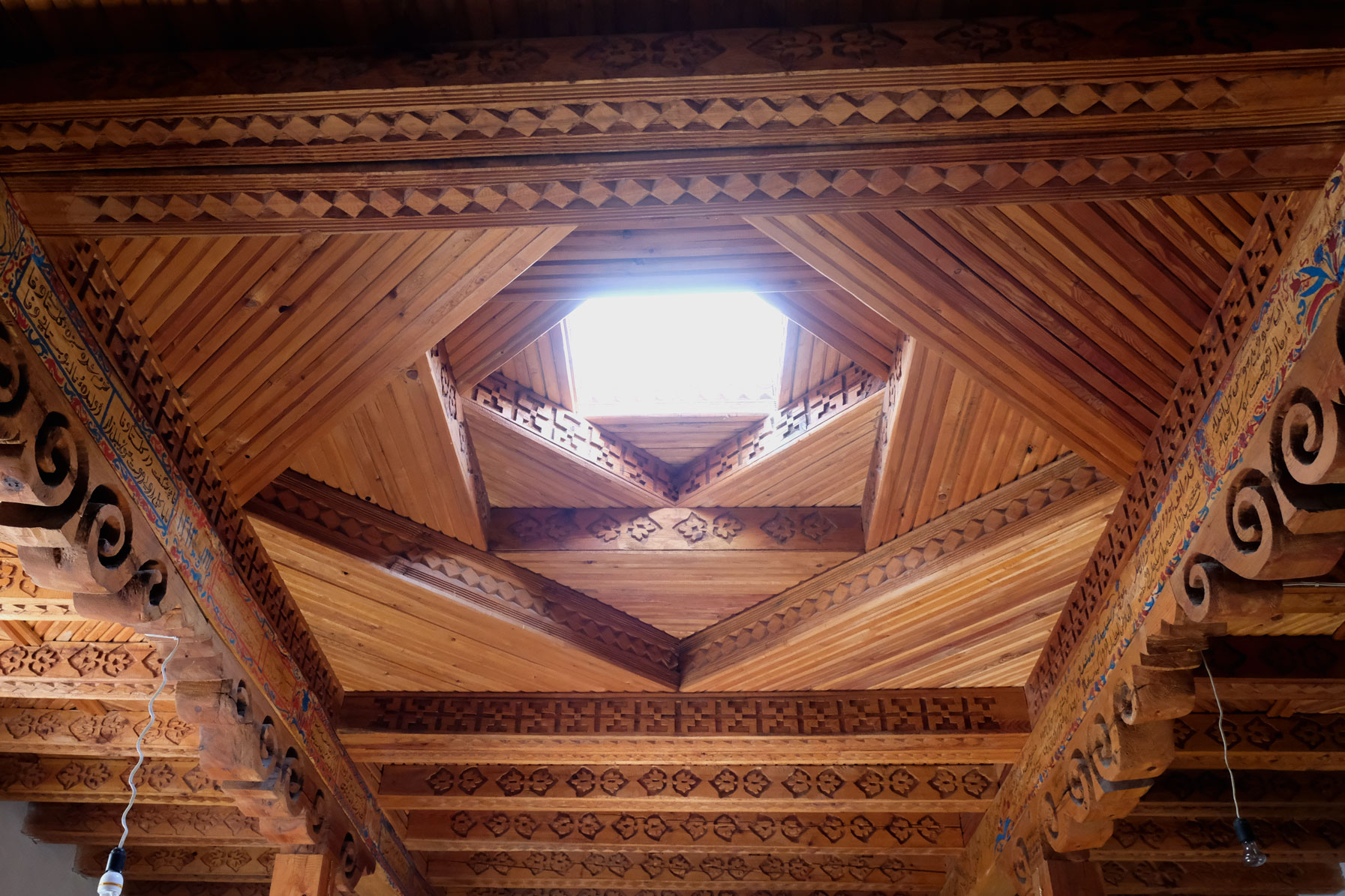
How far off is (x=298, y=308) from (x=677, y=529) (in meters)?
2.38

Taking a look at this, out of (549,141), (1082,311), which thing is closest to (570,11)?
(549,141)

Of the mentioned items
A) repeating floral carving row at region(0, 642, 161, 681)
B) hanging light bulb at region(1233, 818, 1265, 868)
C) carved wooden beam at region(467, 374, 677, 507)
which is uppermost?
carved wooden beam at region(467, 374, 677, 507)

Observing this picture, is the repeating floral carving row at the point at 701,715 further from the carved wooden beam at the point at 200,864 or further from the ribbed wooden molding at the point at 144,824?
the carved wooden beam at the point at 200,864

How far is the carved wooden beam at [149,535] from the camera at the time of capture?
3.01 metres

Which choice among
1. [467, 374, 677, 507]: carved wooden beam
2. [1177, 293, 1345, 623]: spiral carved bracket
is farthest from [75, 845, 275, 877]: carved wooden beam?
[1177, 293, 1345, 623]: spiral carved bracket

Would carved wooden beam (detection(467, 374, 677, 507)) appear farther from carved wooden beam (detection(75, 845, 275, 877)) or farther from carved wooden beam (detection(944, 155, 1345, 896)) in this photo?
carved wooden beam (detection(75, 845, 275, 877))

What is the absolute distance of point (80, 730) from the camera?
21.0 feet

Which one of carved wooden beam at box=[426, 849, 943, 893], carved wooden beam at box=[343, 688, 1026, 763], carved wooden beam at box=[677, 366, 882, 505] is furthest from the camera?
carved wooden beam at box=[426, 849, 943, 893]

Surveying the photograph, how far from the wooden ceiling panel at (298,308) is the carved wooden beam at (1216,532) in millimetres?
2199

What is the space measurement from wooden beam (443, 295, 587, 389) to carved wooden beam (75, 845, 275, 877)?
17.3 ft

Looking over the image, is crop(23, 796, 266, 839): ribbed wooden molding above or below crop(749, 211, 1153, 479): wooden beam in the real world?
below

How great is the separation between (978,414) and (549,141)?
7.95 ft

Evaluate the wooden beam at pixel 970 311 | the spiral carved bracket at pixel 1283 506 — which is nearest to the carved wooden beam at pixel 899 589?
the wooden beam at pixel 970 311

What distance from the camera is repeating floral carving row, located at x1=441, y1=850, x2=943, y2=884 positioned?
26.0 feet
